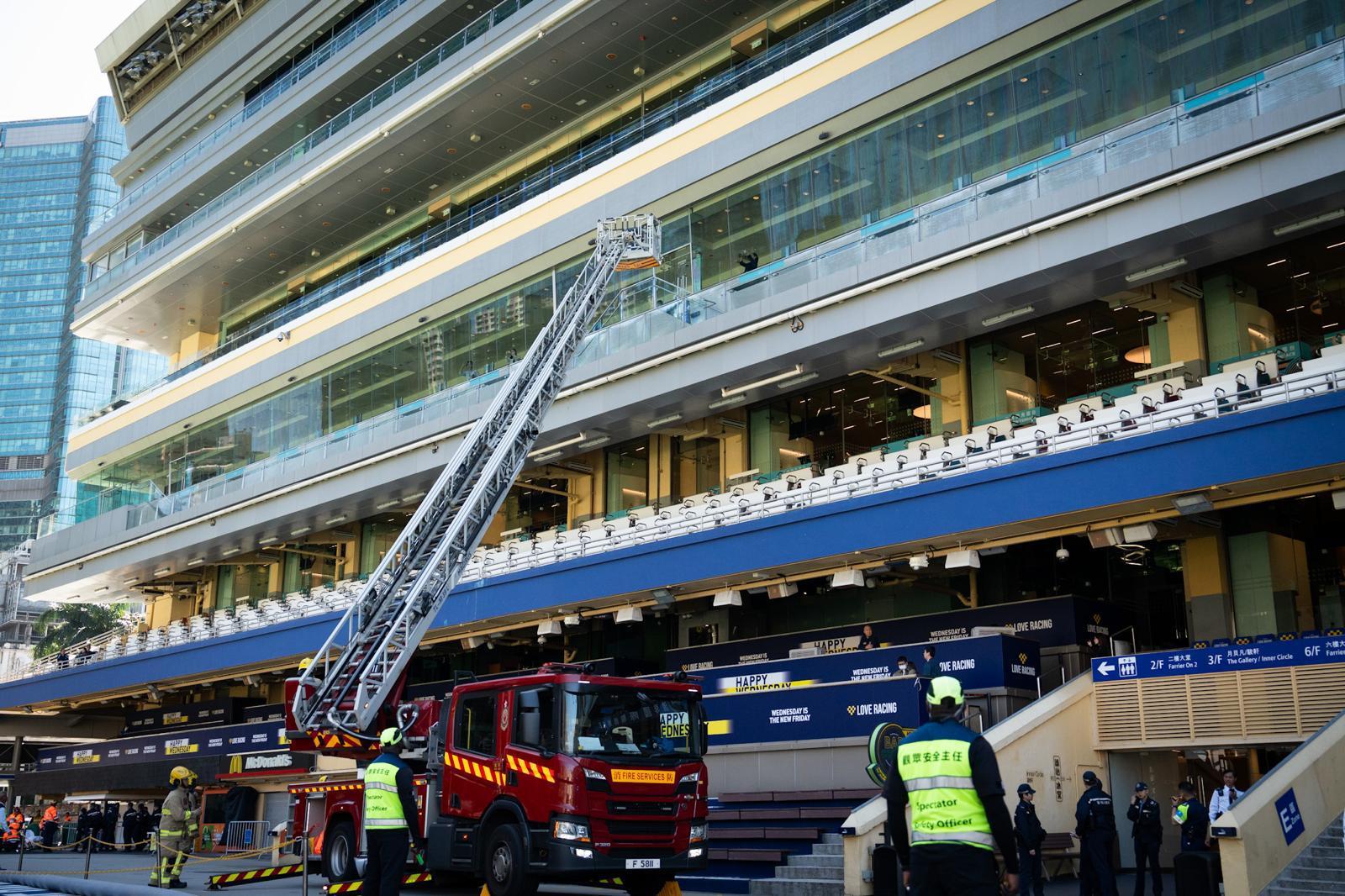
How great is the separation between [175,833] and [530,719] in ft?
26.0

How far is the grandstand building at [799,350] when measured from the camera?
23234 mm

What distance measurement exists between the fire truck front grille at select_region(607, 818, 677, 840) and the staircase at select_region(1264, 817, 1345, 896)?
21.0 ft

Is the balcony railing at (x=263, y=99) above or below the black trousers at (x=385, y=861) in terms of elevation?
above

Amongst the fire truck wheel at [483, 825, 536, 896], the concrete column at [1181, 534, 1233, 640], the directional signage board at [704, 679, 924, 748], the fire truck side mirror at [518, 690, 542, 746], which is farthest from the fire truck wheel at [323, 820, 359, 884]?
the concrete column at [1181, 534, 1233, 640]

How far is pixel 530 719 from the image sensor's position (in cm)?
1507

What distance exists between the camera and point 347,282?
45031 mm

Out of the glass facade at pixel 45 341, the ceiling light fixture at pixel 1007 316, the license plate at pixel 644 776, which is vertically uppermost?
the glass facade at pixel 45 341

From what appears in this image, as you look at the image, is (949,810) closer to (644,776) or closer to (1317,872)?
(1317,872)

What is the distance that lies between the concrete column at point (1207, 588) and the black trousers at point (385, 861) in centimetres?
1745

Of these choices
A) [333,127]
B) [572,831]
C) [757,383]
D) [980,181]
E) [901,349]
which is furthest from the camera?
[333,127]

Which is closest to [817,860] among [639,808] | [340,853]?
[639,808]

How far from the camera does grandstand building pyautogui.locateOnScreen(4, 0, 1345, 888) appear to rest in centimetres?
2323

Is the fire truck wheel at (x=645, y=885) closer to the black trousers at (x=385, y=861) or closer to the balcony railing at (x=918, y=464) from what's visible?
the black trousers at (x=385, y=861)

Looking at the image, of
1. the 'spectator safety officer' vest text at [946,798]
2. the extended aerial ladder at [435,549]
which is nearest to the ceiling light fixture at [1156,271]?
the extended aerial ladder at [435,549]
